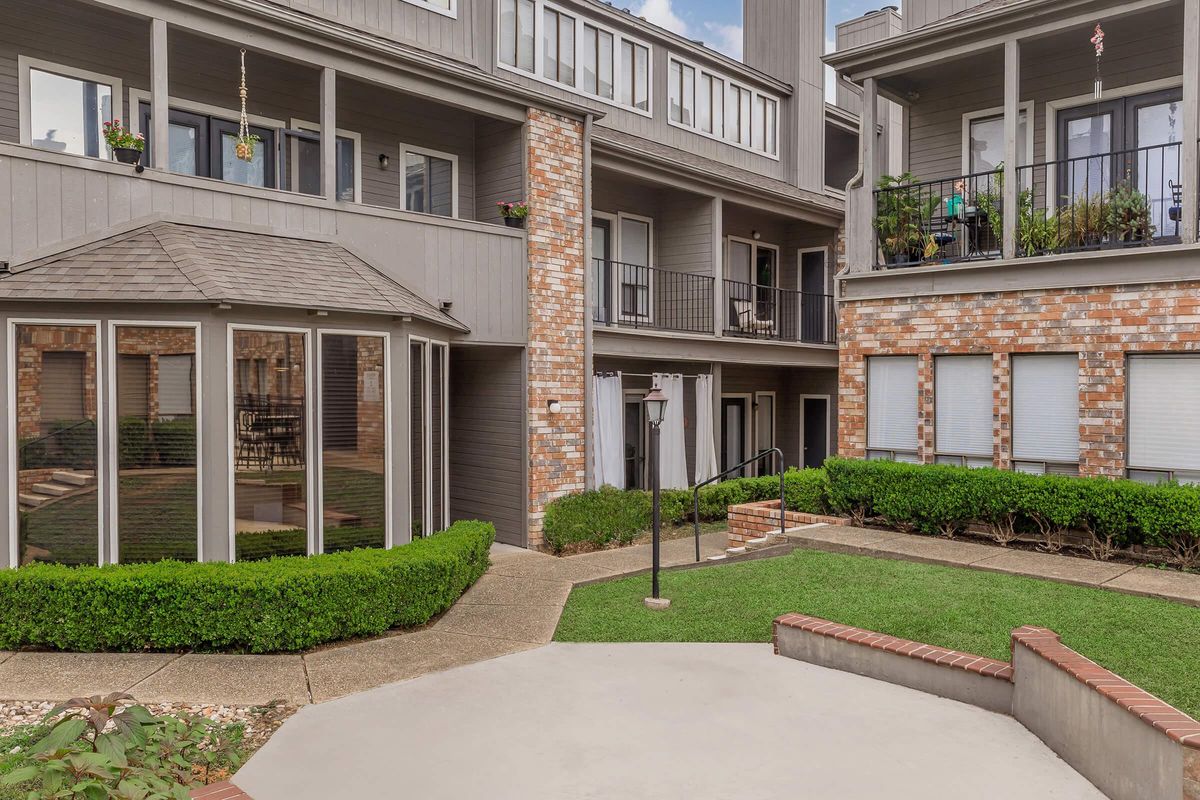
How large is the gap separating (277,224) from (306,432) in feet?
8.81

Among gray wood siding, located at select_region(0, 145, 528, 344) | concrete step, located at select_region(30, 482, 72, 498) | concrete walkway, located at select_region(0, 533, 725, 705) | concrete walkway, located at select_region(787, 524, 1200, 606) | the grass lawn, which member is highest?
gray wood siding, located at select_region(0, 145, 528, 344)

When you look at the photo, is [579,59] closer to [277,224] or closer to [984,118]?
[984,118]

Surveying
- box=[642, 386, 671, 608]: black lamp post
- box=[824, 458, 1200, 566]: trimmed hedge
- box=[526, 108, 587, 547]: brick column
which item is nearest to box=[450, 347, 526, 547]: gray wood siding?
box=[526, 108, 587, 547]: brick column

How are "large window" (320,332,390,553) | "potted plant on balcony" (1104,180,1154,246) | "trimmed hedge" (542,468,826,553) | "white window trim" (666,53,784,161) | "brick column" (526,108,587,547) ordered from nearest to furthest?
1. "large window" (320,332,390,553)
2. "potted plant on balcony" (1104,180,1154,246)
3. "trimmed hedge" (542,468,826,553)
4. "brick column" (526,108,587,547)
5. "white window trim" (666,53,784,161)

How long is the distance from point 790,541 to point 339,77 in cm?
825

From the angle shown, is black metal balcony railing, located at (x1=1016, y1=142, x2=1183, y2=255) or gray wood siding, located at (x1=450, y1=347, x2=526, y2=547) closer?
black metal balcony railing, located at (x1=1016, y1=142, x2=1183, y2=255)

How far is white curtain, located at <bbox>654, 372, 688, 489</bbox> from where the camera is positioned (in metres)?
15.2

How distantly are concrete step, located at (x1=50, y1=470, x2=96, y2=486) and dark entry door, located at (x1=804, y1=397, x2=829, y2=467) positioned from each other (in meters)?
15.2

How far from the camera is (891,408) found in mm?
11797

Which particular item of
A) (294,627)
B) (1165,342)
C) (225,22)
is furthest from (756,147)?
(294,627)

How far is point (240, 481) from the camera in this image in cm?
794

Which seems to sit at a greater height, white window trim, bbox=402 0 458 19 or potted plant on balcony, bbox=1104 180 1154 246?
white window trim, bbox=402 0 458 19

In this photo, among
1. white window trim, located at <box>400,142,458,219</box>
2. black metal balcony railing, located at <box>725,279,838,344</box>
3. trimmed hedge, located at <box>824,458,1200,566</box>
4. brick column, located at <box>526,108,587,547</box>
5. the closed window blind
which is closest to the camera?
trimmed hedge, located at <box>824,458,1200,566</box>

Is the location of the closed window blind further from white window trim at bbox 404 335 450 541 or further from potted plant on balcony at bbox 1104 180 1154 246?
white window trim at bbox 404 335 450 541
